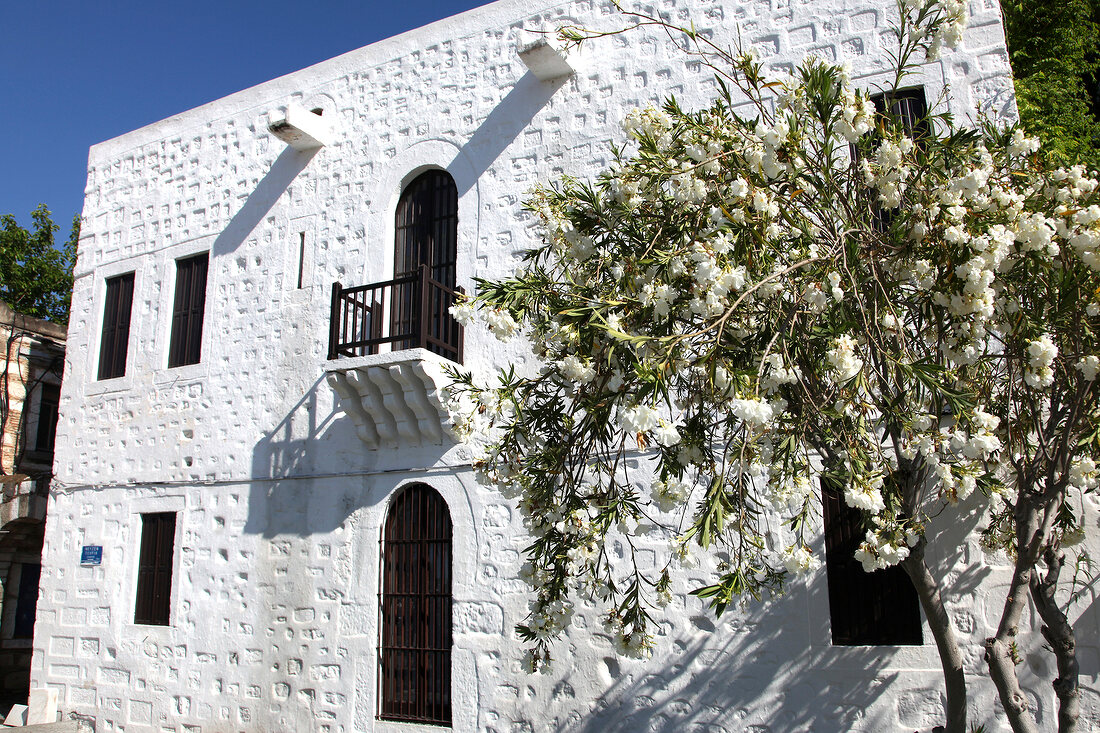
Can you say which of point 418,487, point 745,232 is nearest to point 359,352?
point 418,487

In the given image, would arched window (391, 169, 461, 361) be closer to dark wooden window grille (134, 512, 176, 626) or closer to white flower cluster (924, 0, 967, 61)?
dark wooden window grille (134, 512, 176, 626)

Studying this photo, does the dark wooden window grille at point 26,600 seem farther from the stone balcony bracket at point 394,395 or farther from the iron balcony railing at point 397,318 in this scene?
the stone balcony bracket at point 394,395

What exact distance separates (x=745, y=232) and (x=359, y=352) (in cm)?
512

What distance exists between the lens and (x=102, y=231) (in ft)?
34.4

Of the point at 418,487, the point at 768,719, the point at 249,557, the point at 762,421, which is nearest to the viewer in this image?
the point at 762,421

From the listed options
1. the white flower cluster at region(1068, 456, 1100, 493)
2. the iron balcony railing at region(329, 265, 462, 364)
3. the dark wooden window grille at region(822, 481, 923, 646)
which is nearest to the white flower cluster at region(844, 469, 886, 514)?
the white flower cluster at region(1068, 456, 1100, 493)

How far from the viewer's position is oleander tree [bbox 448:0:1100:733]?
3689mm

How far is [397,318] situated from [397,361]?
3.76 feet

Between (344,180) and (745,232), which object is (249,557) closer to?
(344,180)

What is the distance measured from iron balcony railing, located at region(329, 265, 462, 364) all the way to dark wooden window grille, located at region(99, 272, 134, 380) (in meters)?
3.34

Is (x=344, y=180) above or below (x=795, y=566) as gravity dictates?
above

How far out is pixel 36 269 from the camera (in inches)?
716

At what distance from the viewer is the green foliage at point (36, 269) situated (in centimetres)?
1788

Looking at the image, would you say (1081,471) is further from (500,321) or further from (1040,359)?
(500,321)
